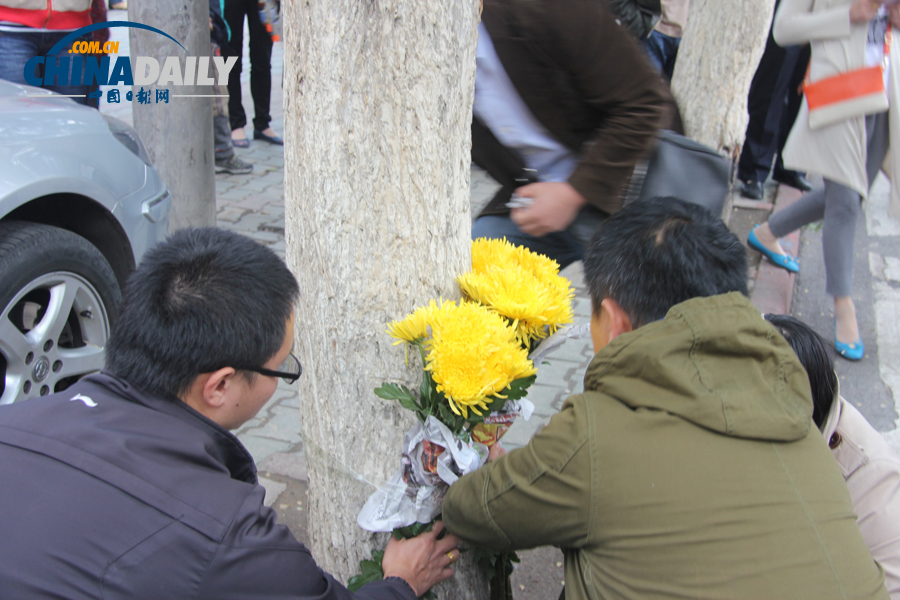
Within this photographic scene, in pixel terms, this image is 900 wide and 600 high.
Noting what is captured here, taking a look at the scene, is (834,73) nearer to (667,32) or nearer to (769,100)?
(667,32)

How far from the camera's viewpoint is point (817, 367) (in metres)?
1.79

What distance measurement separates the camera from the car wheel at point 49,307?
237 centimetres

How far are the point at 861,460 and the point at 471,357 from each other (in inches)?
40.5

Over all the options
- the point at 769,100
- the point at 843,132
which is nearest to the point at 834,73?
the point at 843,132

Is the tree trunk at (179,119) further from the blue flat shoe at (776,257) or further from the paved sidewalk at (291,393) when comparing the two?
the blue flat shoe at (776,257)

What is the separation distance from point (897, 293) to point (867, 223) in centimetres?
151

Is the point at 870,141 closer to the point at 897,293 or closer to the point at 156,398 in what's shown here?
the point at 897,293

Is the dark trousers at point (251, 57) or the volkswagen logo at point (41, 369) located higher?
the dark trousers at point (251, 57)

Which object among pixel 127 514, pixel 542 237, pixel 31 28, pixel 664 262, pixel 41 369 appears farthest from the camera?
pixel 31 28

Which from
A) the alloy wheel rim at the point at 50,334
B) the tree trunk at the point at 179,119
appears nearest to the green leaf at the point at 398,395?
the alloy wheel rim at the point at 50,334

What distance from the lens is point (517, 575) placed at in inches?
98.5

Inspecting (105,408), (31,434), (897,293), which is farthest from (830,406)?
(897,293)

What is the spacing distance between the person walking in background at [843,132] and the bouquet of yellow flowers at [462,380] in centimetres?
247

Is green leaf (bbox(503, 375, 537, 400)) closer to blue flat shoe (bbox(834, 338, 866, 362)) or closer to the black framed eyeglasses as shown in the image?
the black framed eyeglasses
